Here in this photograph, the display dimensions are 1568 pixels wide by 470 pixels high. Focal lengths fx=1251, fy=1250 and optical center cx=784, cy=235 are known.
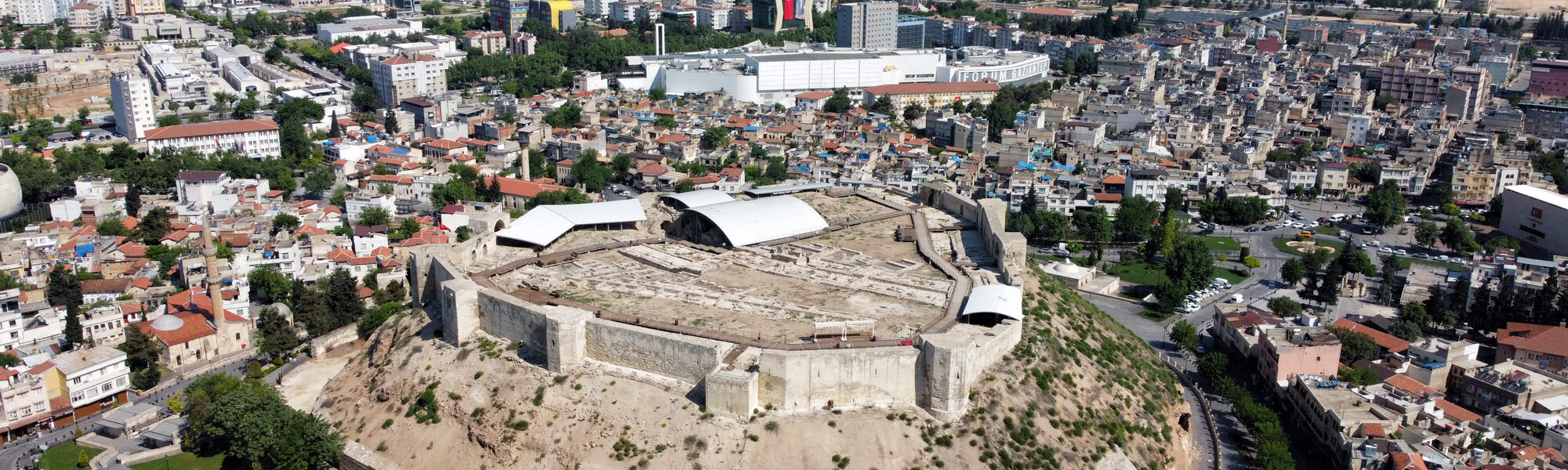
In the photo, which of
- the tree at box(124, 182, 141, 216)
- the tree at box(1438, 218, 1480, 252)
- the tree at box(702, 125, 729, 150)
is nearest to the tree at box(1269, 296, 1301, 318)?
the tree at box(1438, 218, 1480, 252)

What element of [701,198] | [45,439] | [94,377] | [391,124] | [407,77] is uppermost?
[701,198]

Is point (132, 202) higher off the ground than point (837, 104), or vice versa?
point (837, 104)

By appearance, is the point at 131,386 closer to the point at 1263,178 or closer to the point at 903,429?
the point at 903,429

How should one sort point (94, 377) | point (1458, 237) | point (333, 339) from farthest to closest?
point (1458, 237)
point (333, 339)
point (94, 377)

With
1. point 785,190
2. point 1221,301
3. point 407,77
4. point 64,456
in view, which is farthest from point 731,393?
point 407,77

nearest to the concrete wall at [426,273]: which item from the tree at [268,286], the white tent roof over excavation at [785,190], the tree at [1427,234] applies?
the tree at [268,286]

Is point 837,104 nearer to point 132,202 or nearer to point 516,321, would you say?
point 132,202

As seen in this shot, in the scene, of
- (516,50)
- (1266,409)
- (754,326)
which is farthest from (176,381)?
(516,50)
